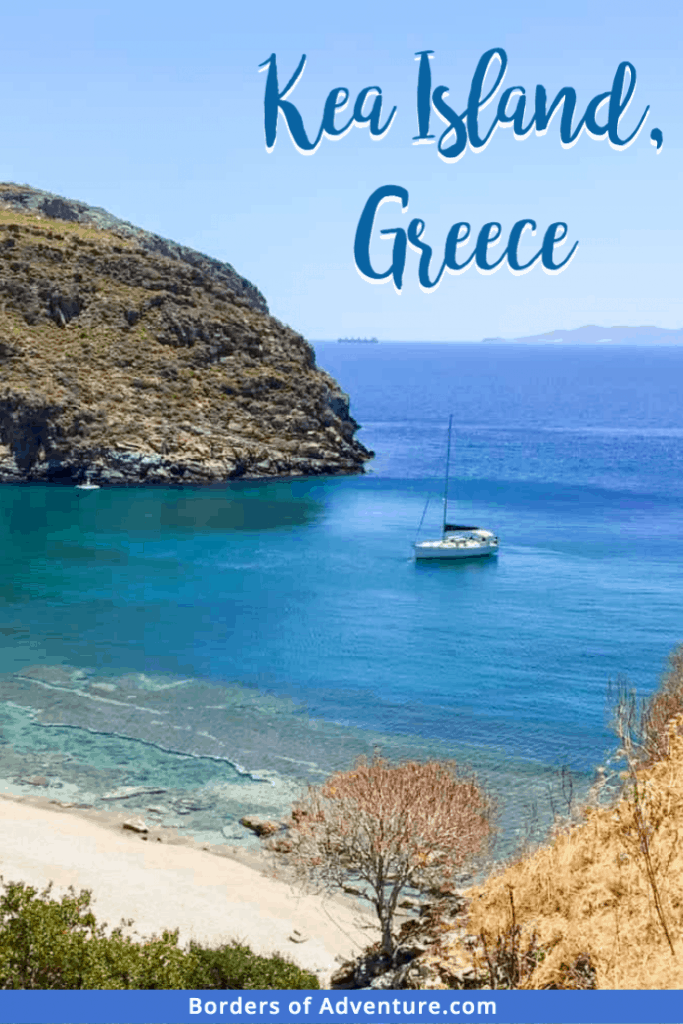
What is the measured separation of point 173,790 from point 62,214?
12813 centimetres

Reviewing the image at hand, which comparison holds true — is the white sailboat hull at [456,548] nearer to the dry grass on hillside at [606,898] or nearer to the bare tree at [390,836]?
the bare tree at [390,836]

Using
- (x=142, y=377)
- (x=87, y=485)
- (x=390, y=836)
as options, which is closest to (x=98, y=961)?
(x=390, y=836)

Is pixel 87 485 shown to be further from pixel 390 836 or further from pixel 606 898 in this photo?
pixel 606 898

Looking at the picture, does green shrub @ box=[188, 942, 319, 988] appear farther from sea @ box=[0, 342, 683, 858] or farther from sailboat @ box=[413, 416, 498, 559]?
sailboat @ box=[413, 416, 498, 559]

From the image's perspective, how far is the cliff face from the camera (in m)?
108

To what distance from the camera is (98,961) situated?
71.4 ft

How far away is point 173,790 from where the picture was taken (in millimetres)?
40594

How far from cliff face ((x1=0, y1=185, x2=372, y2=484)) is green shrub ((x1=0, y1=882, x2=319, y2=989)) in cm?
8530

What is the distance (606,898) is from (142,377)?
100m

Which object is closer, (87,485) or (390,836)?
(390,836)

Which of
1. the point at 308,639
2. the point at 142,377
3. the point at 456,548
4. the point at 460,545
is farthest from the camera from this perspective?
the point at 142,377

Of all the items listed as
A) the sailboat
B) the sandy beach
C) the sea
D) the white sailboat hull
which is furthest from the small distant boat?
the sandy beach

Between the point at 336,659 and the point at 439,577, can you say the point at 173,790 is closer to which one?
the point at 336,659

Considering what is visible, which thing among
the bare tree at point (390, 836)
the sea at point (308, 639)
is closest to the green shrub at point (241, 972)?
the bare tree at point (390, 836)
